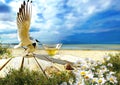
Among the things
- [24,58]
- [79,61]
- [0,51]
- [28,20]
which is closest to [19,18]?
[28,20]

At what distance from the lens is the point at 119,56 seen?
341 inches

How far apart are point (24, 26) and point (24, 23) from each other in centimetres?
6

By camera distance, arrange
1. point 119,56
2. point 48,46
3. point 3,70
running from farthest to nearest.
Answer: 1. point 119,56
2. point 48,46
3. point 3,70

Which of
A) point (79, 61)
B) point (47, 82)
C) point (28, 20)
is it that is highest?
point (28, 20)

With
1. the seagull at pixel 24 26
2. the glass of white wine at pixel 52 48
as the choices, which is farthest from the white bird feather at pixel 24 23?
the glass of white wine at pixel 52 48

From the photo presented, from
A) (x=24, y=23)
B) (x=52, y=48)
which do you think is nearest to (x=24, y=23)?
(x=24, y=23)

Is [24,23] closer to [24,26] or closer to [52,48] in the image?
[24,26]

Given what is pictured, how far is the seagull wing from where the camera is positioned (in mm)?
6113

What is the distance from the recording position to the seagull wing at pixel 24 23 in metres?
6.11

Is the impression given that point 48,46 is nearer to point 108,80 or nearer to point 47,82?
point 47,82

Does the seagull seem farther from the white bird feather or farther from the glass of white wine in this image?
the glass of white wine

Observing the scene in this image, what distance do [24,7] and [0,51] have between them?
754 centimetres

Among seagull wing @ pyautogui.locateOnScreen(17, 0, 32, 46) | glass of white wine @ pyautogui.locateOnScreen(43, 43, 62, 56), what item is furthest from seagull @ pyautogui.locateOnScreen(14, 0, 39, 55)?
glass of white wine @ pyautogui.locateOnScreen(43, 43, 62, 56)

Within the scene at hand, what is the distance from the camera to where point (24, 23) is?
6141 mm
